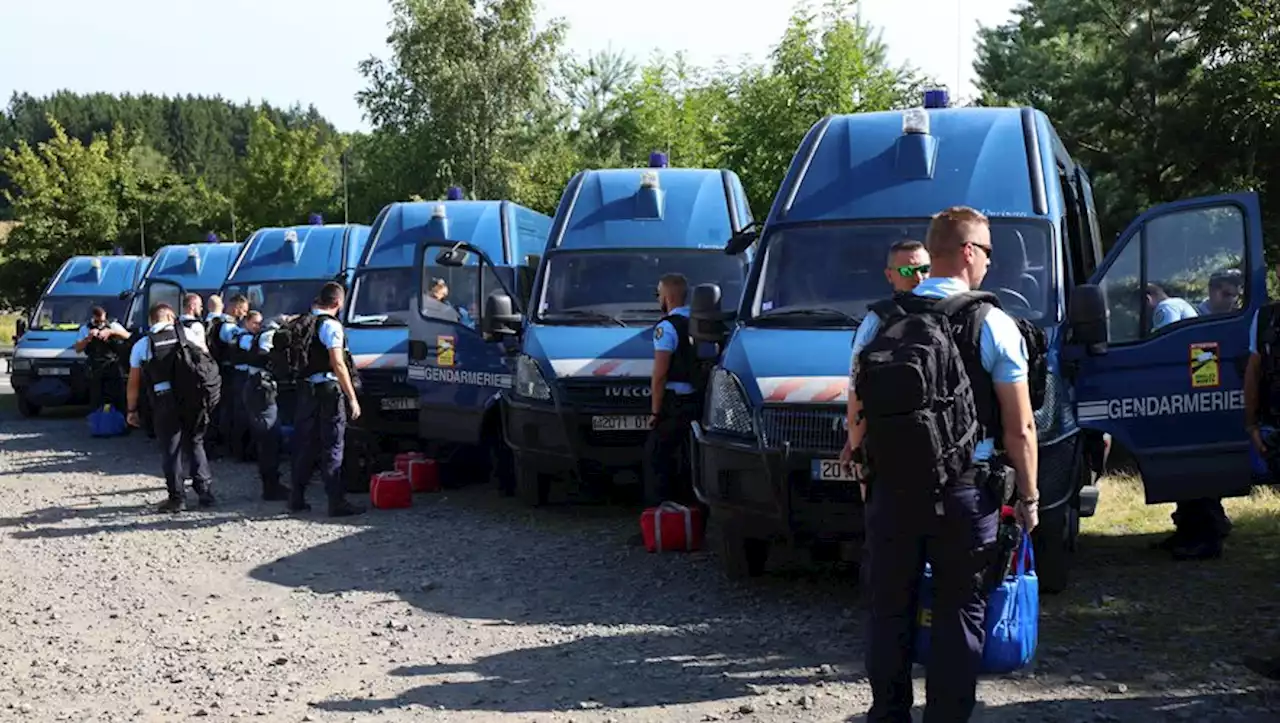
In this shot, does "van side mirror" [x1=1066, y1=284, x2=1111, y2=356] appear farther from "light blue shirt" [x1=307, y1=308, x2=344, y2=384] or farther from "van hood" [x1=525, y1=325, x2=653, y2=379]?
"light blue shirt" [x1=307, y1=308, x2=344, y2=384]

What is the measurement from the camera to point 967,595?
4.78m

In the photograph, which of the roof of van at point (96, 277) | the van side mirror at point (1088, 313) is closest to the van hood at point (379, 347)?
the van side mirror at point (1088, 313)

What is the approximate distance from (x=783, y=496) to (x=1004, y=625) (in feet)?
8.07

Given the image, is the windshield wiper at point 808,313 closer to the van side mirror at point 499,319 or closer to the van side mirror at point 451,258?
the van side mirror at point 499,319

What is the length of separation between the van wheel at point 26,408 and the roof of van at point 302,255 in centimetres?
640

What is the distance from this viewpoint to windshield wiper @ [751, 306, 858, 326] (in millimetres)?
7918

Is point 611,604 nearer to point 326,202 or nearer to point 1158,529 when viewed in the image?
point 1158,529

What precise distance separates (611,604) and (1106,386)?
2881 millimetres

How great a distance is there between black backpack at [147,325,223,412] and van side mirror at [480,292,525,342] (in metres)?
2.39

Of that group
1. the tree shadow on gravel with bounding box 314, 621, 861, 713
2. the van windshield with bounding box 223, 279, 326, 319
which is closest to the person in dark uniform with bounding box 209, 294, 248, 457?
the van windshield with bounding box 223, 279, 326, 319

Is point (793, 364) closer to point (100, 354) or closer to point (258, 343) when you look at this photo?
point (258, 343)

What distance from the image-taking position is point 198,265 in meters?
21.1

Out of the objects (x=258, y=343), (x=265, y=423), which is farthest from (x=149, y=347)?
(x=258, y=343)

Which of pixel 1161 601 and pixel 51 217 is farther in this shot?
pixel 51 217
